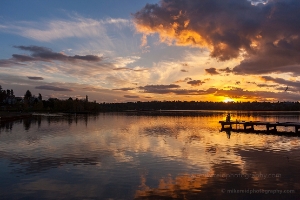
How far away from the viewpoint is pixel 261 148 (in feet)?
95.3

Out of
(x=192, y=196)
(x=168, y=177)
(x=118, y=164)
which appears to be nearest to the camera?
(x=192, y=196)

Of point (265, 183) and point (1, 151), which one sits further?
point (1, 151)

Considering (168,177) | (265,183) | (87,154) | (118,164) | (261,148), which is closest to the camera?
(265,183)

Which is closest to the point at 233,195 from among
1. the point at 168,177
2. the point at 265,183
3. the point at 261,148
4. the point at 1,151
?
the point at 265,183

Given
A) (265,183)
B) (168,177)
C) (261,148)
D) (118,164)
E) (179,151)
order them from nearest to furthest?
(265,183), (168,177), (118,164), (179,151), (261,148)

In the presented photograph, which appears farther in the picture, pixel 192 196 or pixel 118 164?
pixel 118 164

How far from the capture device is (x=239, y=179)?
54.9 ft

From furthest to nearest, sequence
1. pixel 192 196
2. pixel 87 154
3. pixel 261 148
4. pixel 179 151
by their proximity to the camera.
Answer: pixel 261 148 → pixel 179 151 → pixel 87 154 → pixel 192 196

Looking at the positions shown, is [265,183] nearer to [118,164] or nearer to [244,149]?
[118,164]

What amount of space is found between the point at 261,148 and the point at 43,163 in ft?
72.1

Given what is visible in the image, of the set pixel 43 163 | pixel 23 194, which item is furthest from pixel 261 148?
pixel 23 194

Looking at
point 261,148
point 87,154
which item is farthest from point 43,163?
point 261,148

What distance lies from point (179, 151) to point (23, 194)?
15.9 m

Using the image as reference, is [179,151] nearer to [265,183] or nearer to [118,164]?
[118,164]
